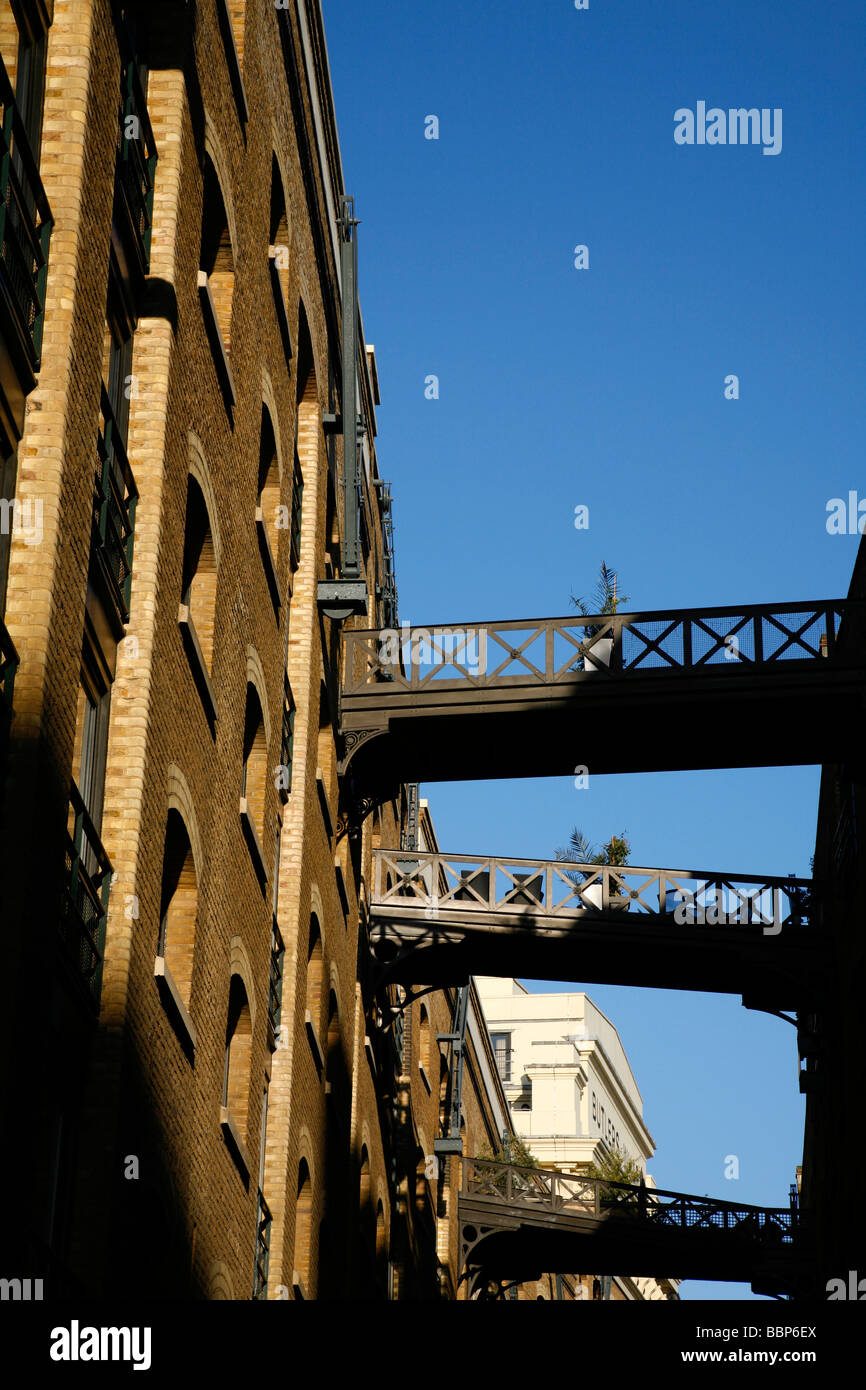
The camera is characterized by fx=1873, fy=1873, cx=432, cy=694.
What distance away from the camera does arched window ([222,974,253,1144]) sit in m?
17.1

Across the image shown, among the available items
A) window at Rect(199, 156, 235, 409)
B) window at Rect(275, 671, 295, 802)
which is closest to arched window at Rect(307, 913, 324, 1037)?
window at Rect(275, 671, 295, 802)

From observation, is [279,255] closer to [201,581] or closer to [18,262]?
[201,581]

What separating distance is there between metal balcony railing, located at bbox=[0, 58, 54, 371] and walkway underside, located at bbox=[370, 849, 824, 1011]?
1751cm

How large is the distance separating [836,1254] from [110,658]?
833 inches

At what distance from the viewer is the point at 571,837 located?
56.0m

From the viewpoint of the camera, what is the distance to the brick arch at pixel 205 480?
14918 mm

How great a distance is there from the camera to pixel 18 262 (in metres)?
10.5

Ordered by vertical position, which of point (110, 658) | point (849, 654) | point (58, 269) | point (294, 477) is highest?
point (294, 477)

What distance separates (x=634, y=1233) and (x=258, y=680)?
767 inches
